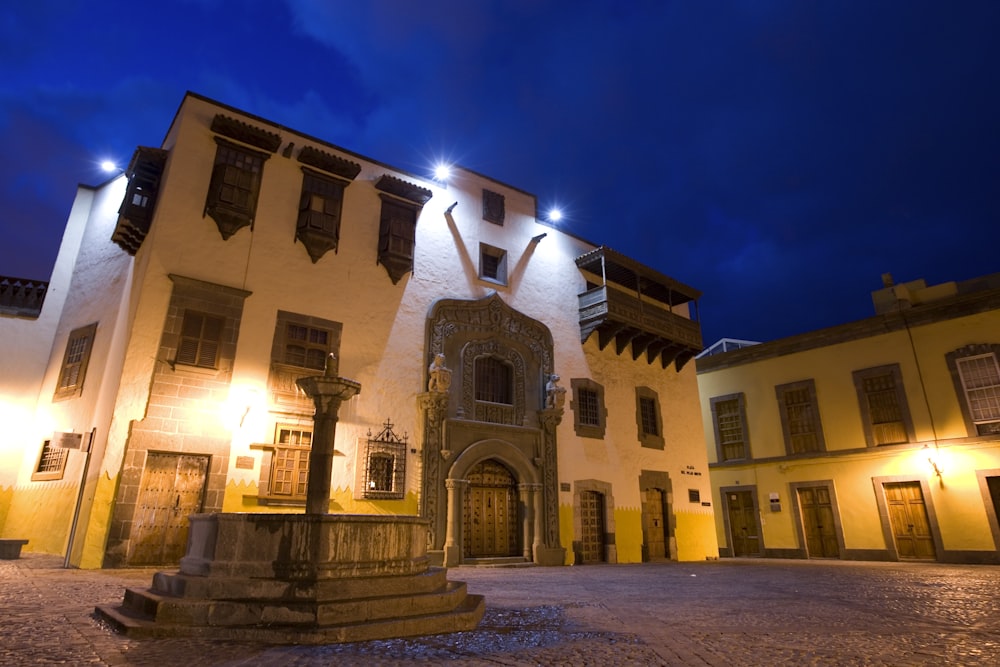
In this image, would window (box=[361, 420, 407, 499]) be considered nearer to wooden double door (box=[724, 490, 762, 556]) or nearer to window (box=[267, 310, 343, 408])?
window (box=[267, 310, 343, 408])

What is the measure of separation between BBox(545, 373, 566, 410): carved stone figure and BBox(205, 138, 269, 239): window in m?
8.78

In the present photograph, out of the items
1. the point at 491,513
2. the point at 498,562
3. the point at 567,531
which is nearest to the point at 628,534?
the point at 567,531

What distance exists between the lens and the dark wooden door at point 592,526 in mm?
15898

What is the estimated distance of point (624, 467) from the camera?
1756cm

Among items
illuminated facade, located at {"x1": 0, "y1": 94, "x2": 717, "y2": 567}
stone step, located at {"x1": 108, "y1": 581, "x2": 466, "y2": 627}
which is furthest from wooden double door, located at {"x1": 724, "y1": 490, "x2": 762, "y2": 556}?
stone step, located at {"x1": 108, "y1": 581, "x2": 466, "y2": 627}

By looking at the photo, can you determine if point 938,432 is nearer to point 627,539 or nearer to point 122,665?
point 627,539

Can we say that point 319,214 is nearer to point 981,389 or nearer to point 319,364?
point 319,364

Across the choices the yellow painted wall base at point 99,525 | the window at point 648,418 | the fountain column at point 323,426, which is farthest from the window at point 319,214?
the window at point 648,418

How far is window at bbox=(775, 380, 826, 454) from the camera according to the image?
20.0m

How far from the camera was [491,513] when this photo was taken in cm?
1466

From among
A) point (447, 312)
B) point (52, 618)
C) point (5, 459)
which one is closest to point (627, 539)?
point (447, 312)

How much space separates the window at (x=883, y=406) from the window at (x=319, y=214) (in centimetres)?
1764

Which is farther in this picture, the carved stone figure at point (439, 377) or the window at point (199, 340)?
the carved stone figure at point (439, 377)

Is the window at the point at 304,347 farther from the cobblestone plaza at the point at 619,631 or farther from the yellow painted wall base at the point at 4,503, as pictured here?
the yellow painted wall base at the point at 4,503
